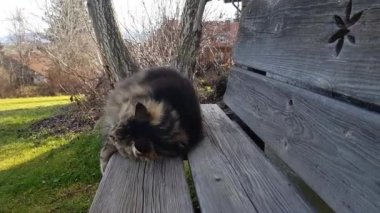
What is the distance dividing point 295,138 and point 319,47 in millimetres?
393

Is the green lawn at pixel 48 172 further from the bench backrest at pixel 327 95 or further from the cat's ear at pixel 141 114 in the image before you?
the bench backrest at pixel 327 95

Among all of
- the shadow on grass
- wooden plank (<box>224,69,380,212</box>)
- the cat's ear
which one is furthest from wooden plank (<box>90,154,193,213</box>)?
the shadow on grass

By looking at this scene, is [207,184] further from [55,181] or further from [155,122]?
[55,181]

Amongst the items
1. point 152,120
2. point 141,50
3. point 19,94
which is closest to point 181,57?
point 141,50

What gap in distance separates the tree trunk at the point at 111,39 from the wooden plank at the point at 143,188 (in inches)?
121

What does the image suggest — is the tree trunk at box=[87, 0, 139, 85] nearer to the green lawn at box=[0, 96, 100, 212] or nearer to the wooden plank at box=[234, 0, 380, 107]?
the green lawn at box=[0, 96, 100, 212]

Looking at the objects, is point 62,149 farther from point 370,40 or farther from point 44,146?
Result: point 370,40

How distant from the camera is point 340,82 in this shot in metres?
1.22

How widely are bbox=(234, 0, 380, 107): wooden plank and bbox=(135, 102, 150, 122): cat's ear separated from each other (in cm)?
68

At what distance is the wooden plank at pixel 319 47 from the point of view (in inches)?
42.4

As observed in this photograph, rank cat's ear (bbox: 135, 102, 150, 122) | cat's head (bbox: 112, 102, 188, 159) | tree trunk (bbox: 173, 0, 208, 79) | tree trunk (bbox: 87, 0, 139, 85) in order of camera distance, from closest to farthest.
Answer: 1. cat's head (bbox: 112, 102, 188, 159)
2. cat's ear (bbox: 135, 102, 150, 122)
3. tree trunk (bbox: 173, 0, 208, 79)
4. tree trunk (bbox: 87, 0, 139, 85)

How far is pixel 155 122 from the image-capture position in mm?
2242

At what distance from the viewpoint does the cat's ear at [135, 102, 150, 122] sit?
2230 millimetres

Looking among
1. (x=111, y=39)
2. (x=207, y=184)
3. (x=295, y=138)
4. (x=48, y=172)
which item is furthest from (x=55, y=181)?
(x=295, y=138)
